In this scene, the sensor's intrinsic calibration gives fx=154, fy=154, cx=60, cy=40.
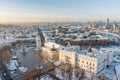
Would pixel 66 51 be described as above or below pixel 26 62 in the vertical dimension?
above

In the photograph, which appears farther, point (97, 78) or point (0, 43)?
point (0, 43)

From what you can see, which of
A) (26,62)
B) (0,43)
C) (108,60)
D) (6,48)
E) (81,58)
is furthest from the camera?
(0,43)

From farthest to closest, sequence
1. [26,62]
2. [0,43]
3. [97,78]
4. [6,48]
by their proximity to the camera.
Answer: [0,43] < [6,48] < [26,62] < [97,78]

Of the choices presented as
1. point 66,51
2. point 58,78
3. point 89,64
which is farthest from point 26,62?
point 89,64

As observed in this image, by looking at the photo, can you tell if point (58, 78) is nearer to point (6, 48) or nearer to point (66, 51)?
point (66, 51)

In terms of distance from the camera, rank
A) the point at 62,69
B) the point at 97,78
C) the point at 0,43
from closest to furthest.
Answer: the point at 97,78 → the point at 62,69 → the point at 0,43

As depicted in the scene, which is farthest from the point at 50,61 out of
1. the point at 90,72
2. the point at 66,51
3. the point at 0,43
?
the point at 0,43

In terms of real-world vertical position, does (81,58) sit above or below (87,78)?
above

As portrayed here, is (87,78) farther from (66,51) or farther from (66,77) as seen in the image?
(66,51)

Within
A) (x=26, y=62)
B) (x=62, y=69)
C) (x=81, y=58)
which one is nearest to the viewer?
(x=62, y=69)
